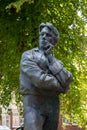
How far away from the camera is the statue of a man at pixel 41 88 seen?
5948 mm

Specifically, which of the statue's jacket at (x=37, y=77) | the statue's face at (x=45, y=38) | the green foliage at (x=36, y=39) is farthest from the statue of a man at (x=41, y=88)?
the green foliage at (x=36, y=39)

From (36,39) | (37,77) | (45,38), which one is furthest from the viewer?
(36,39)

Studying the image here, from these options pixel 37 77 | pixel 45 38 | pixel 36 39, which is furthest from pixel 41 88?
pixel 36 39

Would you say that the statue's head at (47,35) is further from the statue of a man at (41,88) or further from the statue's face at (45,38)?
the statue of a man at (41,88)

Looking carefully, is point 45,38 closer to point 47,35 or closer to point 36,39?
point 47,35

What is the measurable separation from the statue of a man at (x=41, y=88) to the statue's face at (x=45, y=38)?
0.16m

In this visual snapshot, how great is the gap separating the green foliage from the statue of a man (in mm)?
9658

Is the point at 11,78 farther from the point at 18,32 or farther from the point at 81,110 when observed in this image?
the point at 81,110

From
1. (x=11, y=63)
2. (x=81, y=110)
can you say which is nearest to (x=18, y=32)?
(x=11, y=63)

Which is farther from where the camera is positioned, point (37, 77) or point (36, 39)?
point (36, 39)

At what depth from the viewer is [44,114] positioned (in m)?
6.05

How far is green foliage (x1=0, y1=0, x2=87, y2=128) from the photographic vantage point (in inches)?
642

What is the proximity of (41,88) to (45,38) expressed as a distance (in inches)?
27.9

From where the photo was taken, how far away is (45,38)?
6.34m
